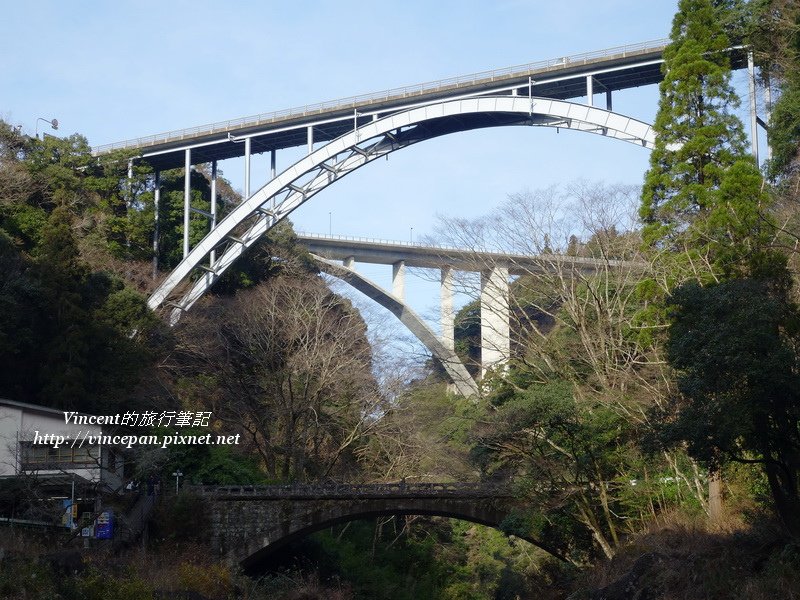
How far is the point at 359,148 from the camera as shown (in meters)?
33.4

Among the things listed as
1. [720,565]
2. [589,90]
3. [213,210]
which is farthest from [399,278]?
[720,565]

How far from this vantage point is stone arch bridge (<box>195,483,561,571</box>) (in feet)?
84.7

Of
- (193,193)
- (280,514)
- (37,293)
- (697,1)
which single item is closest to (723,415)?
(697,1)

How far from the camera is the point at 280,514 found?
26125 millimetres

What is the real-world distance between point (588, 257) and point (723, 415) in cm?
1324

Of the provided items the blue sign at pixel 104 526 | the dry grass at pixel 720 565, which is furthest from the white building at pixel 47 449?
the dry grass at pixel 720 565

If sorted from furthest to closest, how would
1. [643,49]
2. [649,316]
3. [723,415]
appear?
[643,49] < [649,316] < [723,415]

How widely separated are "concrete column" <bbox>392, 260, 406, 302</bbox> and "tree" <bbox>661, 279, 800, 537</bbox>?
29709mm

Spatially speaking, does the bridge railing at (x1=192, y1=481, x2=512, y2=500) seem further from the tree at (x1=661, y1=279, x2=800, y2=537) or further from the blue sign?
the tree at (x1=661, y1=279, x2=800, y2=537)

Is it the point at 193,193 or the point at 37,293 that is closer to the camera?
the point at 37,293

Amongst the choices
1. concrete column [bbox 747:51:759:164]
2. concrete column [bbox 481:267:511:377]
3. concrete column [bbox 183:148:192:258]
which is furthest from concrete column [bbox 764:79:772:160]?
concrete column [bbox 183:148:192:258]

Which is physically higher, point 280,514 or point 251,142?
point 251,142

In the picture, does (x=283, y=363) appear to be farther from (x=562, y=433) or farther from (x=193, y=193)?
(x=562, y=433)

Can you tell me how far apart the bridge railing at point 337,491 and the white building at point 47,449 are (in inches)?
116
